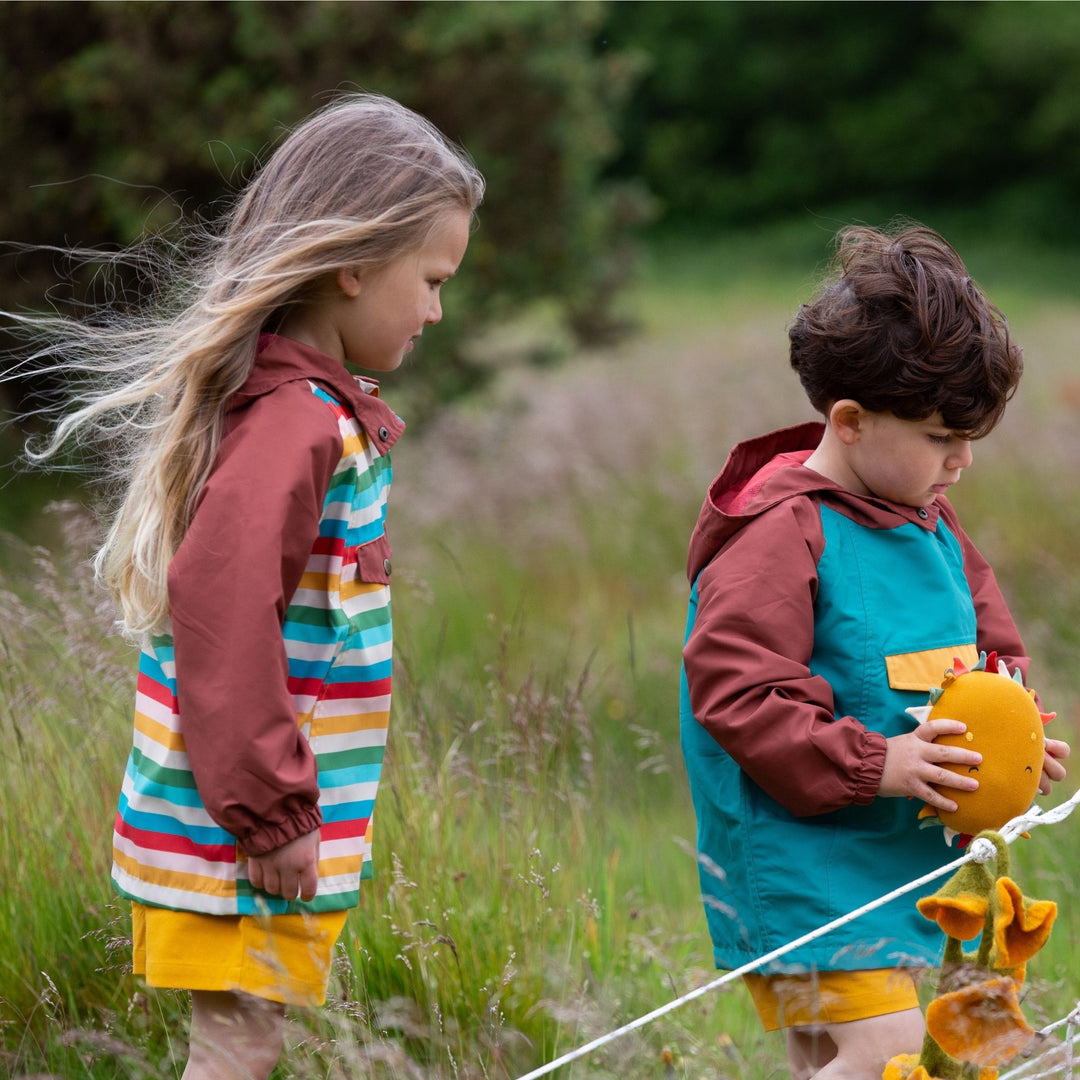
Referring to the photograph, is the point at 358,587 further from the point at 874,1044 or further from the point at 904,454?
the point at 874,1044

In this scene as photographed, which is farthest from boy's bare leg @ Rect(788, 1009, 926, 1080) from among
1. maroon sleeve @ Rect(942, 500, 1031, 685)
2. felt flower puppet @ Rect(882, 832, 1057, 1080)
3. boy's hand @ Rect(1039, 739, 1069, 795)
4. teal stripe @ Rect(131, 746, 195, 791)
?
teal stripe @ Rect(131, 746, 195, 791)

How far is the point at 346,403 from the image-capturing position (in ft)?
6.29

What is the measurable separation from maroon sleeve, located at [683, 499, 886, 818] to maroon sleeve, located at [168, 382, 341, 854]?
0.57 m

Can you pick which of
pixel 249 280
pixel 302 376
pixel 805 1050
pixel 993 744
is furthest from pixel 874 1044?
pixel 249 280

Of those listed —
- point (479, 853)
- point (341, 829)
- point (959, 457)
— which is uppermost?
point (959, 457)

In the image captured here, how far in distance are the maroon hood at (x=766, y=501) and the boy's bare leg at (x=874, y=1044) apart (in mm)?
701

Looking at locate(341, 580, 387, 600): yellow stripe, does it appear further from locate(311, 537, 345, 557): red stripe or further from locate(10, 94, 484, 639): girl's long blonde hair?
locate(10, 94, 484, 639): girl's long blonde hair

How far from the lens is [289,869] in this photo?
5.87 ft

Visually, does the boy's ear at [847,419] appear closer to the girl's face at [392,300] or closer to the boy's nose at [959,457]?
the boy's nose at [959,457]

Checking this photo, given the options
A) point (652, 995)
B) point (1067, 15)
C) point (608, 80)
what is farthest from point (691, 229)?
point (652, 995)

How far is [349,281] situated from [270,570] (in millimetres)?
471

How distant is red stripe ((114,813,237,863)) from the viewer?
1819 millimetres

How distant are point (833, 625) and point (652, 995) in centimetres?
112

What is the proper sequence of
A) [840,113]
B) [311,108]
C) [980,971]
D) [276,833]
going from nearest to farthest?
1. [980,971]
2. [276,833]
3. [311,108]
4. [840,113]
